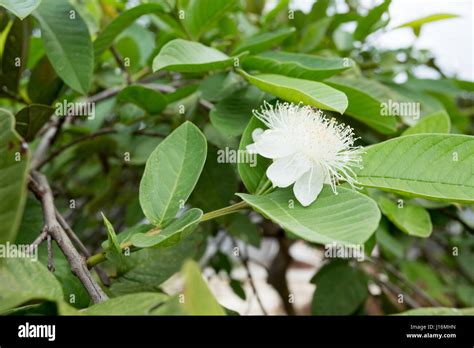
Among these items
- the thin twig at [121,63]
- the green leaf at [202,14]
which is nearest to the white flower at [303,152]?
the green leaf at [202,14]

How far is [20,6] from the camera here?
51 centimetres

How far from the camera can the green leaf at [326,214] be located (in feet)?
1.25

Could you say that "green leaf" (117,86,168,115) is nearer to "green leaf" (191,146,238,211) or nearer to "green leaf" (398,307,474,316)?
"green leaf" (191,146,238,211)

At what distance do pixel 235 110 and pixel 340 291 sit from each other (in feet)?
1.49

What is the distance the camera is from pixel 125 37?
94cm

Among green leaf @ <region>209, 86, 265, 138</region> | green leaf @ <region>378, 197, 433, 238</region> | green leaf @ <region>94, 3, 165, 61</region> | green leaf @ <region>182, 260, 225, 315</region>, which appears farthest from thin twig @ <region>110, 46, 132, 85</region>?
green leaf @ <region>182, 260, 225, 315</region>

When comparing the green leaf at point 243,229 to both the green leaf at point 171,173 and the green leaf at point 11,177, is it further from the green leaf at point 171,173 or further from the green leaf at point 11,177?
the green leaf at point 11,177

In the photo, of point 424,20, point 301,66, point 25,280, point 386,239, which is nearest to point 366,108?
point 301,66

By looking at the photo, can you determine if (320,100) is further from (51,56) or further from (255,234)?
(255,234)

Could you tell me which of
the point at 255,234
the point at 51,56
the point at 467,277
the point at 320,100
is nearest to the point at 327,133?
the point at 320,100

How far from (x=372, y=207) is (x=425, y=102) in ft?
1.95

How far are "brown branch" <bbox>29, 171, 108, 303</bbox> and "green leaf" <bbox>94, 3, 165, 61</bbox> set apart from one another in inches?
8.6

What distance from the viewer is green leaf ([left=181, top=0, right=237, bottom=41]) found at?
0.71 m

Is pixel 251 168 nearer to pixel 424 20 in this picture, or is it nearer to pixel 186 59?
pixel 186 59
